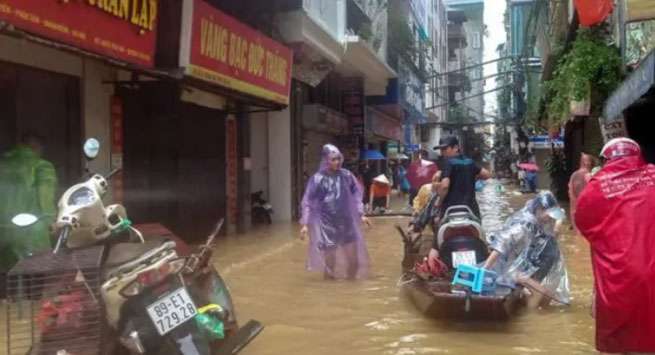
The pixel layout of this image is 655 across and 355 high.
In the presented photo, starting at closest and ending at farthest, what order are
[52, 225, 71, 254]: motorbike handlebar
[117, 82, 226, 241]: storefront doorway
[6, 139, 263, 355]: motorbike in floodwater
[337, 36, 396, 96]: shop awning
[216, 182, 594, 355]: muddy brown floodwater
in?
[6, 139, 263, 355]: motorbike in floodwater
[52, 225, 71, 254]: motorbike handlebar
[216, 182, 594, 355]: muddy brown floodwater
[117, 82, 226, 241]: storefront doorway
[337, 36, 396, 96]: shop awning

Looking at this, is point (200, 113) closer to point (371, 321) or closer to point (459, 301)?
point (371, 321)

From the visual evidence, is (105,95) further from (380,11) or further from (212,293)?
(380,11)

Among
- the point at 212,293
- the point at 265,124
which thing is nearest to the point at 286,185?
the point at 265,124

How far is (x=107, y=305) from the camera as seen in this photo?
4.48 metres

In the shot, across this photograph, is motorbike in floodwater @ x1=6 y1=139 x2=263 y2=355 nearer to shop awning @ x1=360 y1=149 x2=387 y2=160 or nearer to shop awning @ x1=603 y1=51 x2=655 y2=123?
shop awning @ x1=603 y1=51 x2=655 y2=123

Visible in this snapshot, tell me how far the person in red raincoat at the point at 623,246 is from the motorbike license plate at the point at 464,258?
2.33 m

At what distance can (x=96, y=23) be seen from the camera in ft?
27.6

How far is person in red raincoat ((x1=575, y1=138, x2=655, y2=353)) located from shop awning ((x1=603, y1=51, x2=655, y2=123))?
371 centimetres

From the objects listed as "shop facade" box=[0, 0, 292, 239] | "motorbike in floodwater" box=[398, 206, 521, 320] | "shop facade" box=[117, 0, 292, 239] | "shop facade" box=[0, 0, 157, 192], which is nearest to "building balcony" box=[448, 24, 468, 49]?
"shop facade" box=[117, 0, 292, 239]

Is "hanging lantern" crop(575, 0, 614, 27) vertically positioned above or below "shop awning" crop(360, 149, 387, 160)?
above

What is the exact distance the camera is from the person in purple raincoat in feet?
30.4

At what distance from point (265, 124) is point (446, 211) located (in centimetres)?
1155

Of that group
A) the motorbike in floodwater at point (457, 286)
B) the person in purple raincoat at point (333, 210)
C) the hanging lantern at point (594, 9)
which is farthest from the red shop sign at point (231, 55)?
the hanging lantern at point (594, 9)

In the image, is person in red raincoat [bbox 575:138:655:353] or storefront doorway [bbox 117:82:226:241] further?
storefront doorway [bbox 117:82:226:241]
